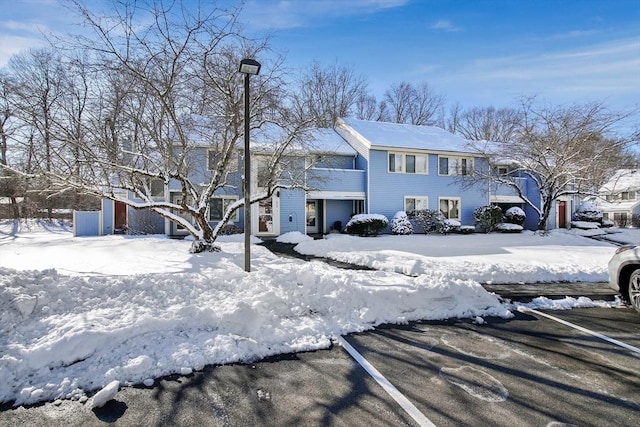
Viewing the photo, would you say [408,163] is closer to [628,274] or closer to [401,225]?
[401,225]

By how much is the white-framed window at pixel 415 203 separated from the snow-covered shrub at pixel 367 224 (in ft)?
10.3

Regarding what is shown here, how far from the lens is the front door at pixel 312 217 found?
71.4ft

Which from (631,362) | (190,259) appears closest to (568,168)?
(631,362)

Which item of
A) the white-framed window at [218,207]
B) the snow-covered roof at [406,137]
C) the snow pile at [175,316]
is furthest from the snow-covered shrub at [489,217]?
the snow pile at [175,316]

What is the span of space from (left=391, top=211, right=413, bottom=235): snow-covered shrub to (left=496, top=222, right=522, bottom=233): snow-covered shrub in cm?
649

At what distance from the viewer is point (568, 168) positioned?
17.3 meters

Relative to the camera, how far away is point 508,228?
72.4 feet

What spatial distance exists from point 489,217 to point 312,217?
454 inches

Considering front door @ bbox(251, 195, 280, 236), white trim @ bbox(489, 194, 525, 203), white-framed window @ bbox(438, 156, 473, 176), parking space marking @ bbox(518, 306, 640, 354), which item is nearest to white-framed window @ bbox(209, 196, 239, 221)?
front door @ bbox(251, 195, 280, 236)

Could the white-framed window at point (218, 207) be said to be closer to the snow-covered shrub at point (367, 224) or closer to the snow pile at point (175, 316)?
the snow-covered shrub at point (367, 224)

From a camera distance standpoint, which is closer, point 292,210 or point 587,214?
point 292,210

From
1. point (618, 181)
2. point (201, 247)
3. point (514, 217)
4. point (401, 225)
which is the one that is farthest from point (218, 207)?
point (618, 181)

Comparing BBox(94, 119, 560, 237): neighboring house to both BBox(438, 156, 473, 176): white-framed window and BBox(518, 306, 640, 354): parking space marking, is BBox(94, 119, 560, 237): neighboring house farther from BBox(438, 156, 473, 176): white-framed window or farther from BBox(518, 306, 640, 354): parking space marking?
BBox(518, 306, 640, 354): parking space marking

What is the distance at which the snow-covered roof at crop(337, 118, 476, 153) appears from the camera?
21.7 meters
